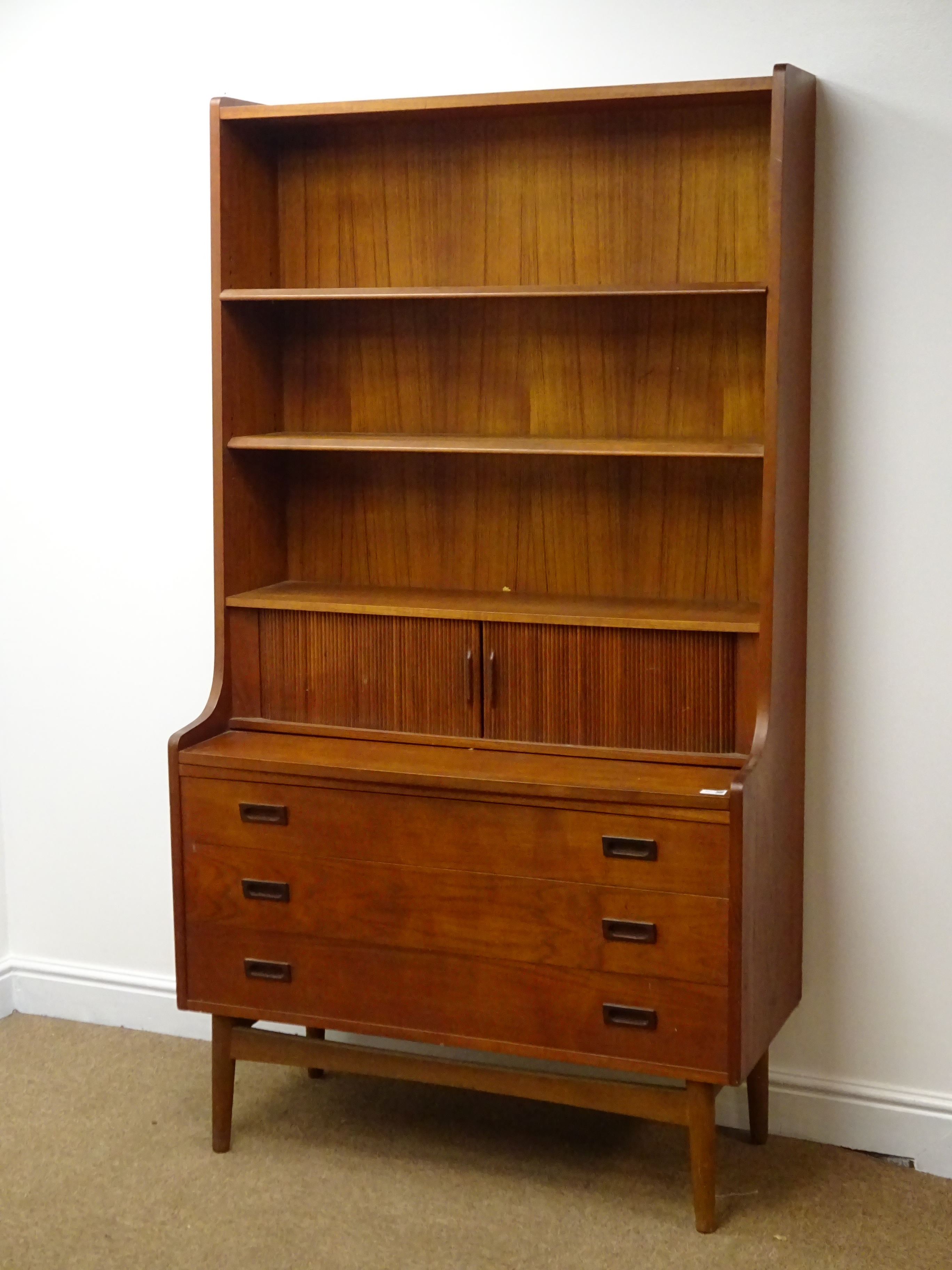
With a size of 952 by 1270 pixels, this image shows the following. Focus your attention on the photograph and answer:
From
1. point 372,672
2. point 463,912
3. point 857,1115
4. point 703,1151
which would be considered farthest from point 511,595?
point 857,1115

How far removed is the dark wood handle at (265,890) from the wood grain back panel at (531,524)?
0.66 metres

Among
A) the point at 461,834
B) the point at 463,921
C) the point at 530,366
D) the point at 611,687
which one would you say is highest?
the point at 530,366

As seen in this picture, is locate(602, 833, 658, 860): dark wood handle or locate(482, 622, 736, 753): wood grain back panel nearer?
locate(602, 833, 658, 860): dark wood handle

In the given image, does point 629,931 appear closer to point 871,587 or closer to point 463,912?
point 463,912

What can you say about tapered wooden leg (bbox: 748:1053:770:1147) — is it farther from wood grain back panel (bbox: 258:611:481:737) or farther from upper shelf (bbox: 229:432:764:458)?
upper shelf (bbox: 229:432:764:458)

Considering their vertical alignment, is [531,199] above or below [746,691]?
above

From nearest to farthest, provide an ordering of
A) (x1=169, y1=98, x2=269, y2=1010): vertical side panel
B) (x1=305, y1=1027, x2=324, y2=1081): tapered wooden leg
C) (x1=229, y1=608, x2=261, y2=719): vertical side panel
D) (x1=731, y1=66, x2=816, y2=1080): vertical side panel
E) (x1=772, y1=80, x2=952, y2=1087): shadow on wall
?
1. (x1=731, y1=66, x2=816, y2=1080): vertical side panel
2. (x1=772, y1=80, x2=952, y2=1087): shadow on wall
3. (x1=169, y1=98, x2=269, y2=1010): vertical side panel
4. (x1=229, y1=608, x2=261, y2=719): vertical side panel
5. (x1=305, y1=1027, x2=324, y2=1081): tapered wooden leg

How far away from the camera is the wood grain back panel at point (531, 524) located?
2658 mm

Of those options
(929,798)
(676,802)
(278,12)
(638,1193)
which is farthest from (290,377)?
(638,1193)

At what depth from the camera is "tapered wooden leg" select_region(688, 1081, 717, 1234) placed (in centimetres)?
238

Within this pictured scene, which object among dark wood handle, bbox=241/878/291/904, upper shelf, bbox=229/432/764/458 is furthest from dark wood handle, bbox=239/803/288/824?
upper shelf, bbox=229/432/764/458

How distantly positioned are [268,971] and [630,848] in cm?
74

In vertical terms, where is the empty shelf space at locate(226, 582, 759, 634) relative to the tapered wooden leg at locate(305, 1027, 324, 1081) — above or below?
above

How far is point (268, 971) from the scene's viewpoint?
2613mm
